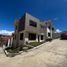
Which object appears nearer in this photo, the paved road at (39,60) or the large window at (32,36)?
the paved road at (39,60)

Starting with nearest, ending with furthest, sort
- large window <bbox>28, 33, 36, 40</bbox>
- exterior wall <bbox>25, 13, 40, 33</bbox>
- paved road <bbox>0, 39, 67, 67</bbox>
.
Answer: paved road <bbox>0, 39, 67, 67</bbox> → exterior wall <bbox>25, 13, 40, 33</bbox> → large window <bbox>28, 33, 36, 40</bbox>

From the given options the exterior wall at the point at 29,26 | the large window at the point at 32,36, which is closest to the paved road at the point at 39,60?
the exterior wall at the point at 29,26

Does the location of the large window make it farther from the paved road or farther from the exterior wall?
the paved road

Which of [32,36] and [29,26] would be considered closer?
[29,26]

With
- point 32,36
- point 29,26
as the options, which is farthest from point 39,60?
point 32,36

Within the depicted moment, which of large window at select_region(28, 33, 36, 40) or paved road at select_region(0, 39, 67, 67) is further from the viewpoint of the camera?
large window at select_region(28, 33, 36, 40)

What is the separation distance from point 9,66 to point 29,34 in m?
15.3

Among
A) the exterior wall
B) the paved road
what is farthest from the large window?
the paved road

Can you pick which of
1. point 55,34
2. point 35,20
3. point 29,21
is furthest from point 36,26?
point 55,34

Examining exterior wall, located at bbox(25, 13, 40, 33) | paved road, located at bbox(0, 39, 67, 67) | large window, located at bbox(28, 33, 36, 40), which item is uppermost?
exterior wall, located at bbox(25, 13, 40, 33)

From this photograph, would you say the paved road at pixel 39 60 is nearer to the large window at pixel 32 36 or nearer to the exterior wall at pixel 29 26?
the exterior wall at pixel 29 26

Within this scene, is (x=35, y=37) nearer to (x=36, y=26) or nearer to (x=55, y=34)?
(x=36, y=26)

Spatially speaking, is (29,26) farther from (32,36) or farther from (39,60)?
(39,60)

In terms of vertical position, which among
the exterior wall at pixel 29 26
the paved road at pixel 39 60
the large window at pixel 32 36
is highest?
the exterior wall at pixel 29 26
